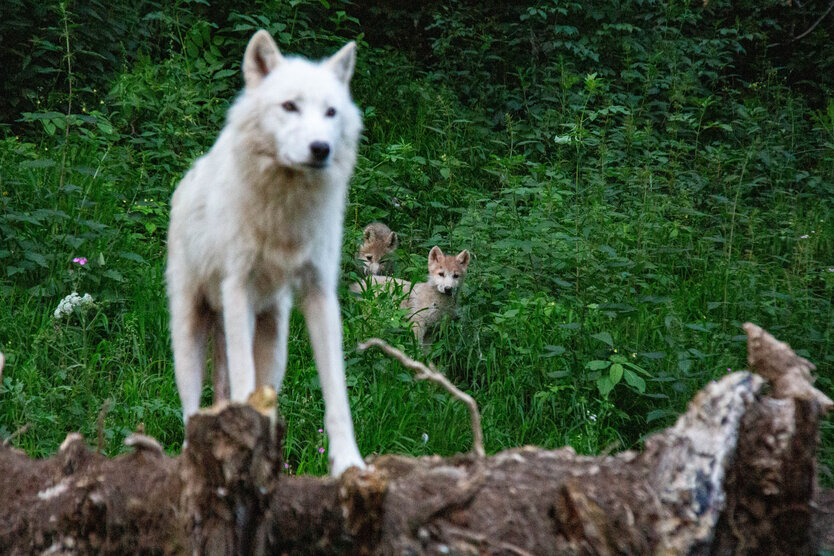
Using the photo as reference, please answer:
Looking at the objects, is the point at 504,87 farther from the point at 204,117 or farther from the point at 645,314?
the point at 645,314

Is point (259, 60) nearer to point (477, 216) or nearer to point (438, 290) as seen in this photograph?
point (477, 216)

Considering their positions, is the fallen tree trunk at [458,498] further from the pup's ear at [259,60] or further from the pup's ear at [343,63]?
the pup's ear at [343,63]

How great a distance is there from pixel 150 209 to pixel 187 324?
290cm

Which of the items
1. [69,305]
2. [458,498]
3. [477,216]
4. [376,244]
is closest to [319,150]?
[458,498]

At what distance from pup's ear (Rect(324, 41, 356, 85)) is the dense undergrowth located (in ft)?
5.19

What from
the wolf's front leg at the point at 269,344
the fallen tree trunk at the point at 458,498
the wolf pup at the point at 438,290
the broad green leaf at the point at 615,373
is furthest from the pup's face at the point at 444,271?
the fallen tree trunk at the point at 458,498

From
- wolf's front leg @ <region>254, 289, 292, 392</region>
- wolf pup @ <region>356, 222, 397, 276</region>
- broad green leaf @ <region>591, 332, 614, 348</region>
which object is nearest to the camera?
wolf's front leg @ <region>254, 289, 292, 392</region>

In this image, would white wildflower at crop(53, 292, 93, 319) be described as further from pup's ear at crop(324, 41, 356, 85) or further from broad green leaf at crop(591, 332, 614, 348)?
broad green leaf at crop(591, 332, 614, 348)

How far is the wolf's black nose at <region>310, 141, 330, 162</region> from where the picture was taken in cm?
300

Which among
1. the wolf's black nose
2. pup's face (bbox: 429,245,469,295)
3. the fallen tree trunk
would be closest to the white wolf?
the wolf's black nose

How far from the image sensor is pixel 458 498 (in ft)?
8.54

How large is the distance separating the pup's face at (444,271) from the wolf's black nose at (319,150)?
4409 mm

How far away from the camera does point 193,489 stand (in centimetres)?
246

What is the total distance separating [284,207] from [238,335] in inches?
20.7
